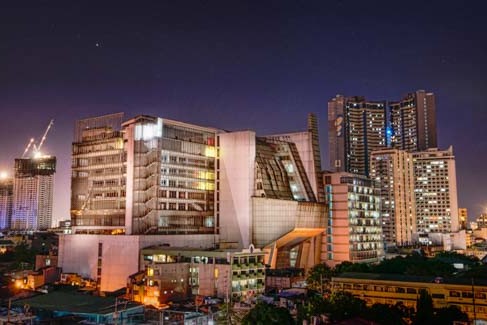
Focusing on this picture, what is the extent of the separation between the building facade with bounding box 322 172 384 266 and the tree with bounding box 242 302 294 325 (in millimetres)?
78463

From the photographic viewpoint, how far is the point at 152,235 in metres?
106

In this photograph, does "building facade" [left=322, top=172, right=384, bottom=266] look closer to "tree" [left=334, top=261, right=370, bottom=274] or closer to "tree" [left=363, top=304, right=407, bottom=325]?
"tree" [left=334, top=261, right=370, bottom=274]

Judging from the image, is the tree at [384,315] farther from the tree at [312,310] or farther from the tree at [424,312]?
the tree at [312,310]

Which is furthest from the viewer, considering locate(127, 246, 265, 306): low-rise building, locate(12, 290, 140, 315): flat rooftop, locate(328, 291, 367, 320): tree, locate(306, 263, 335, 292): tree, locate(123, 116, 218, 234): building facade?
locate(123, 116, 218, 234): building facade

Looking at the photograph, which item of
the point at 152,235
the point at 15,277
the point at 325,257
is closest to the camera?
the point at 152,235

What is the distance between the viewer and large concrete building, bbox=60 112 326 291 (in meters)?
111

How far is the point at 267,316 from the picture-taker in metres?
55.1

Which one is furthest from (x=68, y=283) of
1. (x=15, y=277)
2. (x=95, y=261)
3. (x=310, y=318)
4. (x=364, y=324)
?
(x=364, y=324)

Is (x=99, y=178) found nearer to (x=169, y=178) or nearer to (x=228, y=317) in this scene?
(x=169, y=178)

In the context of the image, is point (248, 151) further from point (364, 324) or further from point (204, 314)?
point (364, 324)

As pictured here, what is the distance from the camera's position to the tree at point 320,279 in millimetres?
93750

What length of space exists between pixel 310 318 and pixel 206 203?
6348cm

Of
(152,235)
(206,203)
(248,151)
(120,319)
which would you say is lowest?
(120,319)

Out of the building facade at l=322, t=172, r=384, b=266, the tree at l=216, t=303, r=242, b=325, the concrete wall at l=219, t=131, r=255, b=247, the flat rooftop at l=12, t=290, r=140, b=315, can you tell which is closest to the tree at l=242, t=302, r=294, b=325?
the tree at l=216, t=303, r=242, b=325
